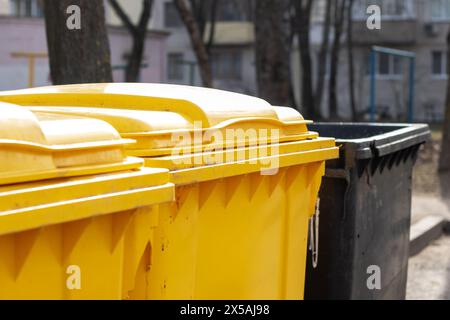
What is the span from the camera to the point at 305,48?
2892 centimetres

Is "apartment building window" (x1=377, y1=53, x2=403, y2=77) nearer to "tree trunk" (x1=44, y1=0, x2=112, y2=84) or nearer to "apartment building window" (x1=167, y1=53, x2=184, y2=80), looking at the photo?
"apartment building window" (x1=167, y1=53, x2=184, y2=80)

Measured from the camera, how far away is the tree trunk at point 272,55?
39.3 feet

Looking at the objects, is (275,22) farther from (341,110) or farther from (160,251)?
(341,110)

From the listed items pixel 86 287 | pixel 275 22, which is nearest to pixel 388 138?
pixel 86 287

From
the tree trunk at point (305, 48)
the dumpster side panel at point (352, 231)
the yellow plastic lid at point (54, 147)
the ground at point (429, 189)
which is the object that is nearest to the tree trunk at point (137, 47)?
the ground at point (429, 189)

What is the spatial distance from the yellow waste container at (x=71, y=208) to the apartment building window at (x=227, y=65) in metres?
39.5

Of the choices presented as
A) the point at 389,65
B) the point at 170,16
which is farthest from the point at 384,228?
the point at 170,16

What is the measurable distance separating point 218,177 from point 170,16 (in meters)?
41.6

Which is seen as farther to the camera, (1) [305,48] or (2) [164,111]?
(1) [305,48]

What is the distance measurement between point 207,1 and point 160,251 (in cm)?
3378

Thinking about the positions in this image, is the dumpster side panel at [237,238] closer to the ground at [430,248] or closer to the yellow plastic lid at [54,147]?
the yellow plastic lid at [54,147]

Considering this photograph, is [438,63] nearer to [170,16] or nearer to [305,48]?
[305,48]

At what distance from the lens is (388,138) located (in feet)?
15.3

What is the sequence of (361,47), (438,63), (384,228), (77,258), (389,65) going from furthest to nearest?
(389,65), (438,63), (361,47), (384,228), (77,258)
